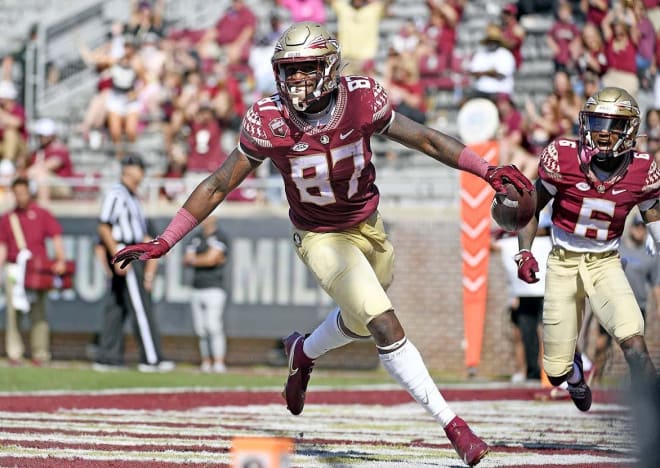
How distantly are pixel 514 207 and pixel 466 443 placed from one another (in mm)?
1222

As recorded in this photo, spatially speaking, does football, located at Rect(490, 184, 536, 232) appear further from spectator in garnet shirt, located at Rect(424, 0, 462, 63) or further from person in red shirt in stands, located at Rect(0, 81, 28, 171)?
person in red shirt in stands, located at Rect(0, 81, 28, 171)

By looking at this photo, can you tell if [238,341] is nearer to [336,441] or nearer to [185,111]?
[185,111]

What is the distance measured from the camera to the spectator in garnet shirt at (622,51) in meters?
14.5

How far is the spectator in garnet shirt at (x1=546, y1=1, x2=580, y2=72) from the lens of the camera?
16.2 m

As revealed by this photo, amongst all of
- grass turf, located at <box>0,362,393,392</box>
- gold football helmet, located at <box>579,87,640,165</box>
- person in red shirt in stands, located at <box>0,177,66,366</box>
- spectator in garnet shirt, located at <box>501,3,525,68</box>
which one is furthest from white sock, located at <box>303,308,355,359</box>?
spectator in garnet shirt, located at <box>501,3,525,68</box>

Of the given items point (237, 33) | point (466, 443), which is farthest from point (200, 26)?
point (466, 443)

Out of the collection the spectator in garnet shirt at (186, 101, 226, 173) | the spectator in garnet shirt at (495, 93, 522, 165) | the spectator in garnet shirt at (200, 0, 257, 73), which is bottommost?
the spectator in garnet shirt at (186, 101, 226, 173)

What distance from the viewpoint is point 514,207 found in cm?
652

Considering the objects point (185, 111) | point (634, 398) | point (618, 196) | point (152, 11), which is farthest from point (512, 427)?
point (152, 11)

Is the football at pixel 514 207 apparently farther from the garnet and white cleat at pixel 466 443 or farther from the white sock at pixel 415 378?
the garnet and white cleat at pixel 466 443

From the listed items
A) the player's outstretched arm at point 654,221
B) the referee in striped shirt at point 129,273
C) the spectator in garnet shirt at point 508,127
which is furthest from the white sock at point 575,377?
the spectator in garnet shirt at point 508,127

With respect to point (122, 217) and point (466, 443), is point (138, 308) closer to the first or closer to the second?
point (122, 217)

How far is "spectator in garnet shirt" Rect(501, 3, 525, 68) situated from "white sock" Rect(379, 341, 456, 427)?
1057cm

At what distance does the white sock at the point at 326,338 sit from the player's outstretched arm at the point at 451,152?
3.32 ft
